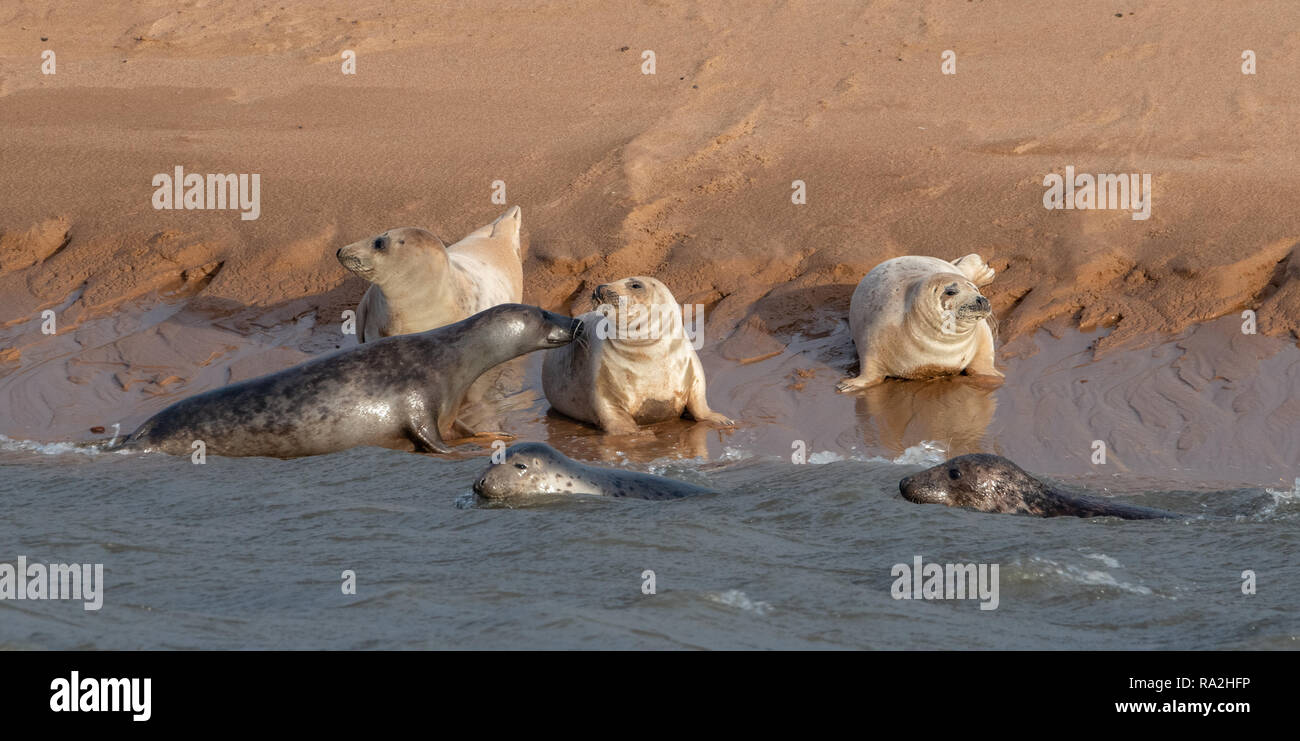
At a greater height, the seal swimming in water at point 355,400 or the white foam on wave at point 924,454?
the seal swimming in water at point 355,400

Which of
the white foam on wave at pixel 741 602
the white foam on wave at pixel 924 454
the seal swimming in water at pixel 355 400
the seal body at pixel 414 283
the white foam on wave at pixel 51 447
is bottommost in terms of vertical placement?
the white foam on wave at pixel 741 602

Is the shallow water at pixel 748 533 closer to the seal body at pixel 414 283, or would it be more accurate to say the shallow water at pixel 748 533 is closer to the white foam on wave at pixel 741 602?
the white foam on wave at pixel 741 602

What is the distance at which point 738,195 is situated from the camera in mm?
9602

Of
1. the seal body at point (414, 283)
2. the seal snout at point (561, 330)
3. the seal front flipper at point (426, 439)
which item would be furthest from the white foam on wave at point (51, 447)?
the seal snout at point (561, 330)

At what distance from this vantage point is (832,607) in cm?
407

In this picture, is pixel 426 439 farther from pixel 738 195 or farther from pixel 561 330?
pixel 738 195

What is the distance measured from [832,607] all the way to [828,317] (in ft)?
15.2

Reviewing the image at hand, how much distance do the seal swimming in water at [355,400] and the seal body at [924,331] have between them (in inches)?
67.4

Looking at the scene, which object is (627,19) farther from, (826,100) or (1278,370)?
(1278,370)

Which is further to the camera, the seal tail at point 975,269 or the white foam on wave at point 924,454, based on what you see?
the seal tail at point 975,269

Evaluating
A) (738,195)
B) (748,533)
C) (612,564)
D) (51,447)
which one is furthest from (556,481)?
(738,195)

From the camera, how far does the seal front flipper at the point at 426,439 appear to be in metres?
7.00

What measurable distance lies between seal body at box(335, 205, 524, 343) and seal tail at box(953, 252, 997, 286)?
2672 millimetres

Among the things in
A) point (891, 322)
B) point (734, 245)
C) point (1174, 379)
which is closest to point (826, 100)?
point (734, 245)
